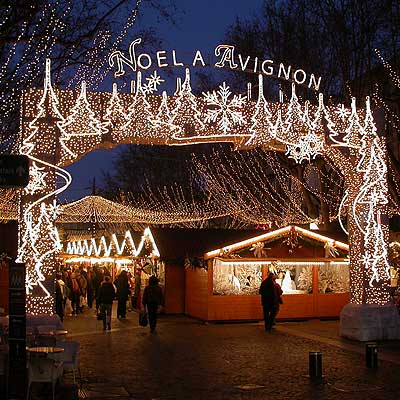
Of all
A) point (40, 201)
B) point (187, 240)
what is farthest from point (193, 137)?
point (187, 240)

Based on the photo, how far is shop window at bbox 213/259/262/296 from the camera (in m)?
23.7

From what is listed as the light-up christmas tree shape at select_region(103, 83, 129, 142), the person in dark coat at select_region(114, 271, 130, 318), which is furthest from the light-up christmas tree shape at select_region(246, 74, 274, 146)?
the person in dark coat at select_region(114, 271, 130, 318)

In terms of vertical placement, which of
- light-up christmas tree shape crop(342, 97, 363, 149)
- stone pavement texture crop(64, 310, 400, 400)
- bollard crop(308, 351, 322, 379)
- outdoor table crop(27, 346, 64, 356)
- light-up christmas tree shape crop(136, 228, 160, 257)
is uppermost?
light-up christmas tree shape crop(342, 97, 363, 149)

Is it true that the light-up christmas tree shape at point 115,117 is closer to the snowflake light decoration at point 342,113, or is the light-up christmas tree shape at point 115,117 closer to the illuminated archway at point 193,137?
the illuminated archway at point 193,137

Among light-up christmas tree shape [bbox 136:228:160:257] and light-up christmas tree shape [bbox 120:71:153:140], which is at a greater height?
light-up christmas tree shape [bbox 120:71:153:140]

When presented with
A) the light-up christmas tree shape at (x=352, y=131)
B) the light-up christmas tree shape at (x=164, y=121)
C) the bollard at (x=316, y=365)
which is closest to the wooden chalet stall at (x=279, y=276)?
the light-up christmas tree shape at (x=352, y=131)

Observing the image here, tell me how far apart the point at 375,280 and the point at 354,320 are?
1.12 meters

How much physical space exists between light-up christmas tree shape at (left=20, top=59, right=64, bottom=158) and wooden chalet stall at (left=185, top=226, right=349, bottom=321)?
28.6 ft

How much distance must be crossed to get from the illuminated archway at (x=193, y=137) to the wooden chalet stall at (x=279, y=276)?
206 inches

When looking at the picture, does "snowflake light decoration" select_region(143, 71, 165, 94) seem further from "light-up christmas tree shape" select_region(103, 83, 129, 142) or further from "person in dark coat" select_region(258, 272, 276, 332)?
"person in dark coat" select_region(258, 272, 276, 332)

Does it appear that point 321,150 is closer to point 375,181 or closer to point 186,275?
point 375,181

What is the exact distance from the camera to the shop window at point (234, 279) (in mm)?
23672

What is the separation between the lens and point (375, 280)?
18328mm

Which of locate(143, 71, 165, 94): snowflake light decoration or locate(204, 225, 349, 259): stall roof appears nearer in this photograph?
locate(143, 71, 165, 94): snowflake light decoration
